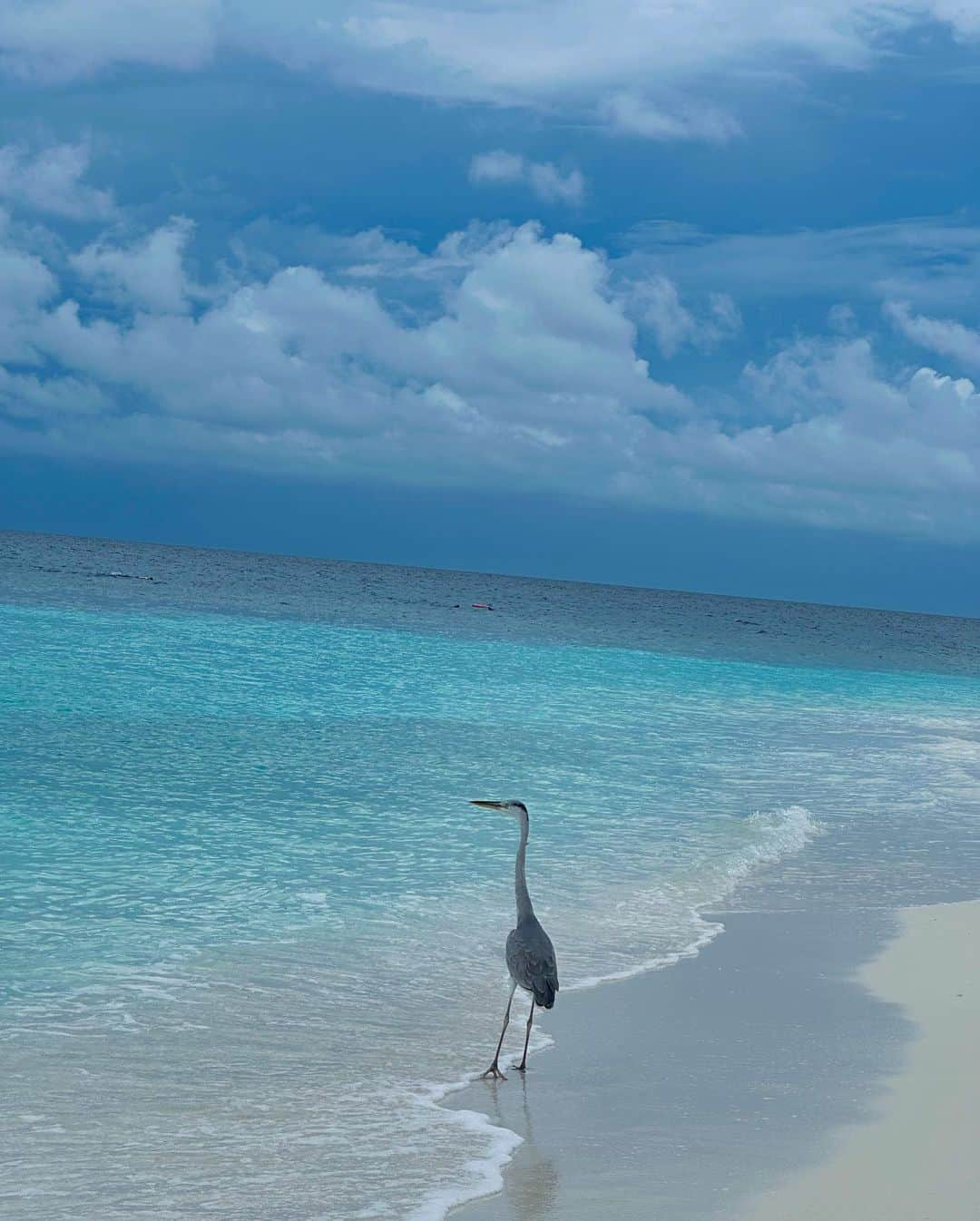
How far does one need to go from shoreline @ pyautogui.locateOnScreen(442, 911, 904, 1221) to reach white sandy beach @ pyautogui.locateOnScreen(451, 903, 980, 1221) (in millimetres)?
12

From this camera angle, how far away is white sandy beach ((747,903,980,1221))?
4.77 meters

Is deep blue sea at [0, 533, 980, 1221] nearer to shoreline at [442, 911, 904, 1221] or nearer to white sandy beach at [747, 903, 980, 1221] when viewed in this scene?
shoreline at [442, 911, 904, 1221]

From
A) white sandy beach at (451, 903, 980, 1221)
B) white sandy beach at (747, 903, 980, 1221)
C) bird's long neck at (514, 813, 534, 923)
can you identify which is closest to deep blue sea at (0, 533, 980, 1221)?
white sandy beach at (451, 903, 980, 1221)

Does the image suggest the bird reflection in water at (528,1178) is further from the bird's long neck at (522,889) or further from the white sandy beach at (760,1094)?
the bird's long neck at (522,889)

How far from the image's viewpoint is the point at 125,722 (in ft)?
58.5

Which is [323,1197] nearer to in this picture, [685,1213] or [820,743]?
[685,1213]

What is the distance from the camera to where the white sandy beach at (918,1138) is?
4.77 metres

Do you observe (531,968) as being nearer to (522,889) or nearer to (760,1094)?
(522,889)

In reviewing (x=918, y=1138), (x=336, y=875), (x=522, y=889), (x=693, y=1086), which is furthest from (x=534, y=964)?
(x=336, y=875)

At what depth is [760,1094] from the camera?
6094 millimetres

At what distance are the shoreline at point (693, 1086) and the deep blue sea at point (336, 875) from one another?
0.30 metres

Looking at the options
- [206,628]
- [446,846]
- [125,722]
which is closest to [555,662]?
[206,628]

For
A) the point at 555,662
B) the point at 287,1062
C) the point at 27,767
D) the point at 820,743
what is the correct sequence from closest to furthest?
the point at 287,1062, the point at 27,767, the point at 820,743, the point at 555,662

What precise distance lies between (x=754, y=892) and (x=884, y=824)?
13.6ft
